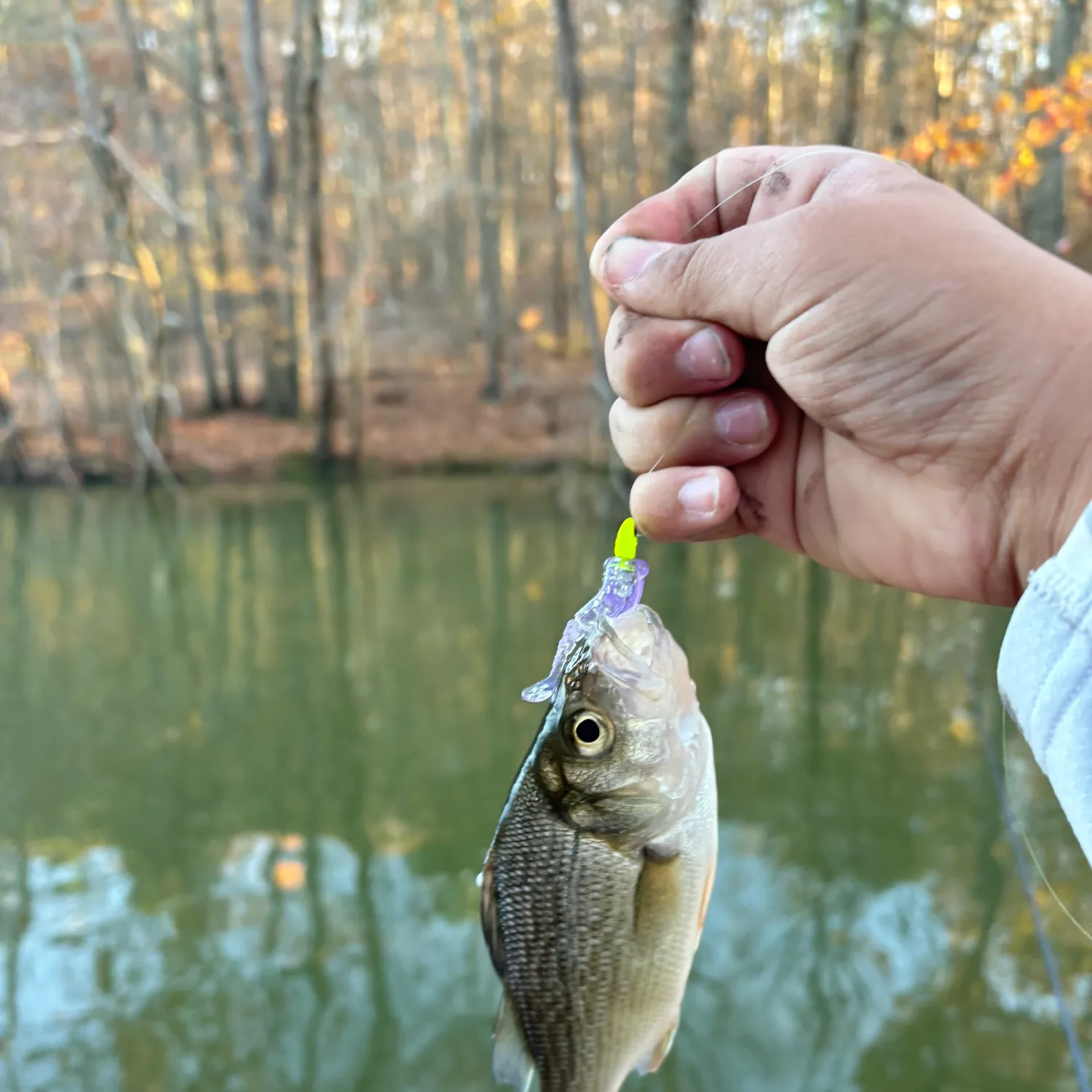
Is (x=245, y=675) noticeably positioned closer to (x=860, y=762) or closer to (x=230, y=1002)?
(x=230, y=1002)

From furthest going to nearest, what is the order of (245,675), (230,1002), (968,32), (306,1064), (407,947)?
(968,32) → (245,675) → (407,947) → (230,1002) → (306,1064)

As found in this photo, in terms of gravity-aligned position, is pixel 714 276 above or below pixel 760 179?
below

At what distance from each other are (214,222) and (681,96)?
39.0ft

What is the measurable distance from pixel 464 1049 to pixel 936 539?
2.78 m

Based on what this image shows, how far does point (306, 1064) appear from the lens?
11.2ft

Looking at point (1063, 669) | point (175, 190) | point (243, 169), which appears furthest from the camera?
point (175, 190)

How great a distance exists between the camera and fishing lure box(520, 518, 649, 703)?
138 centimetres

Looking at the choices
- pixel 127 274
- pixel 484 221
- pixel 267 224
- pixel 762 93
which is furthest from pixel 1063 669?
pixel 762 93

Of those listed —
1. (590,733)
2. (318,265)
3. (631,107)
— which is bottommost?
(318,265)

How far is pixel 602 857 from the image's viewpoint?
4.37ft

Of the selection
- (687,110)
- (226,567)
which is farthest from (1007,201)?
(226,567)

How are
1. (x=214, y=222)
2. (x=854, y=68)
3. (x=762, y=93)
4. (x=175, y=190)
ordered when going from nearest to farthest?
(x=854, y=68)
(x=175, y=190)
(x=214, y=222)
(x=762, y=93)

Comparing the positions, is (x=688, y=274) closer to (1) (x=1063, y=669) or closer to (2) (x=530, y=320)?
(1) (x=1063, y=669)

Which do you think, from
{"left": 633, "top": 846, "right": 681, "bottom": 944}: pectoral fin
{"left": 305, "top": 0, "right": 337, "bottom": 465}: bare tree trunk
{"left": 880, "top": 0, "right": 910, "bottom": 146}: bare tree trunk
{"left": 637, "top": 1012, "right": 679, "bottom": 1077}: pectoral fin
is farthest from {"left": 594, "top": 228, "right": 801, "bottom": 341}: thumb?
{"left": 305, "top": 0, "right": 337, "bottom": 465}: bare tree trunk
